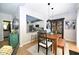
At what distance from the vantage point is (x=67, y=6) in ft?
3.83

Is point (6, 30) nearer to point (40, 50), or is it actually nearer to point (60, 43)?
point (40, 50)

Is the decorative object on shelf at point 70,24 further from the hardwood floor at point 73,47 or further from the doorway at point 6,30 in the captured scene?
the doorway at point 6,30

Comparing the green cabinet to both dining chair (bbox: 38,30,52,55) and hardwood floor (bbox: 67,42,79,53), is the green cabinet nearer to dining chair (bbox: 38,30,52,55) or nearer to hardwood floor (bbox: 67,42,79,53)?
dining chair (bbox: 38,30,52,55)

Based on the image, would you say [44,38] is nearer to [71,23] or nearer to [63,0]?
[71,23]

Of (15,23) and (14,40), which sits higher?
(15,23)

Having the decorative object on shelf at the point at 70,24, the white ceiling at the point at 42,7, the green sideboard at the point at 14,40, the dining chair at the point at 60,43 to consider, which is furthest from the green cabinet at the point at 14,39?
the decorative object on shelf at the point at 70,24

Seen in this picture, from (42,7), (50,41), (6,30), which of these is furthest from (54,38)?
(6,30)

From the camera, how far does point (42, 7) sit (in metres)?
1.20

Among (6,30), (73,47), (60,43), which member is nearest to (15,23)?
(6,30)

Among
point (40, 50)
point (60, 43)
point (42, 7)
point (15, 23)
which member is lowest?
point (40, 50)

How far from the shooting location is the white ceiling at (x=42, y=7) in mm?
1150
